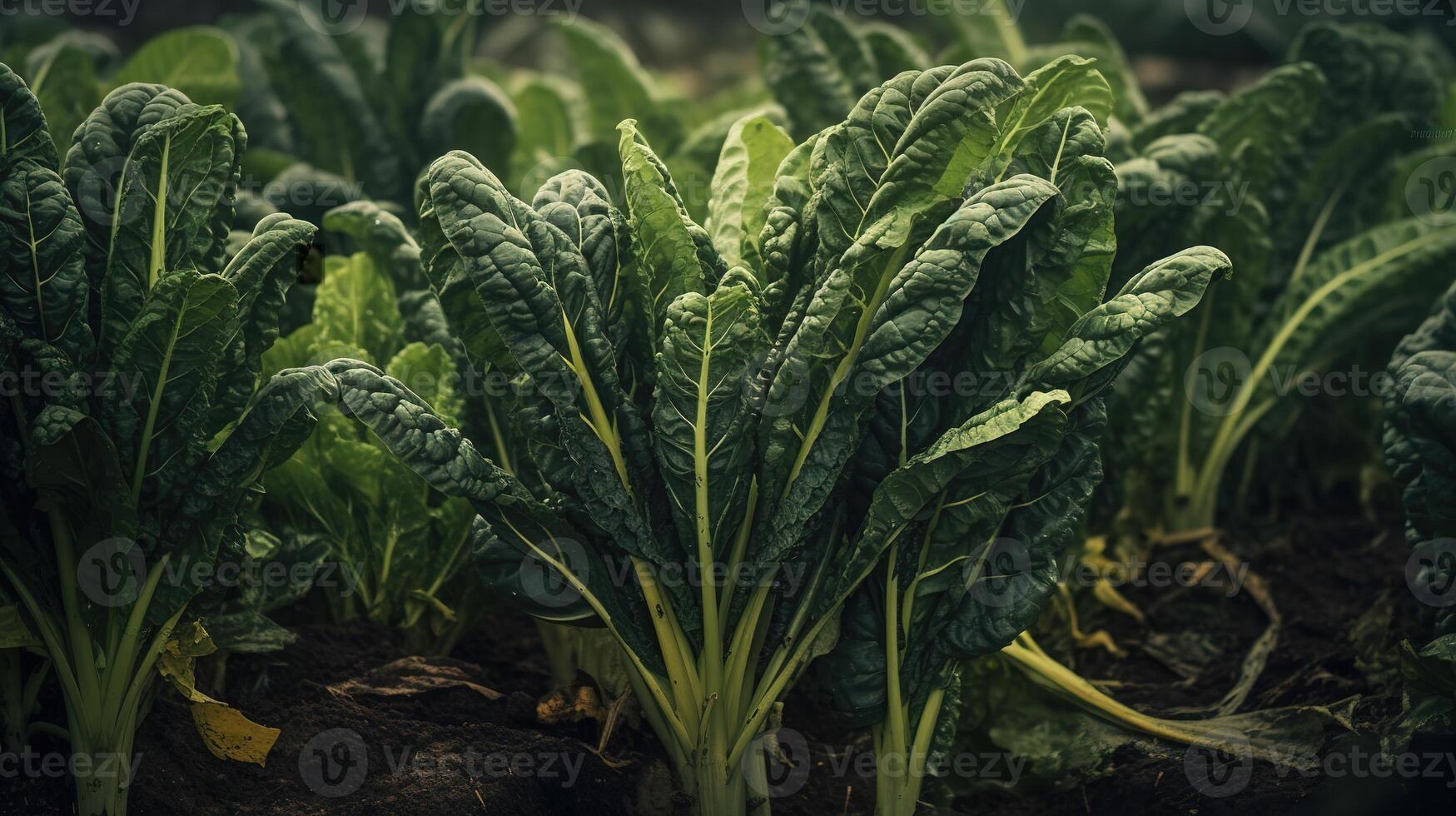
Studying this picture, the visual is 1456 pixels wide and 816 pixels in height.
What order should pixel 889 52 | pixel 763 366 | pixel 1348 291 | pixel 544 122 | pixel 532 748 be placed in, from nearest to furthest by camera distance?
1. pixel 763 366
2. pixel 532 748
3. pixel 1348 291
4. pixel 889 52
5. pixel 544 122

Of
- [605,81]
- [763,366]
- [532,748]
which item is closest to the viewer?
[763,366]

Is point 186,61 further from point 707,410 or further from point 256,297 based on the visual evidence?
point 707,410

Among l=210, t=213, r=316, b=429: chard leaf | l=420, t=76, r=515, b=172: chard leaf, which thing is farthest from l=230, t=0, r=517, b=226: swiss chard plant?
l=210, t=213, r=316, b=429: chard leaf

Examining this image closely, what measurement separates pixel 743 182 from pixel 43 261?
3.61ft

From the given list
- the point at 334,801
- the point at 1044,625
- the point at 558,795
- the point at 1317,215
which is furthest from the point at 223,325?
the point at 1317,215

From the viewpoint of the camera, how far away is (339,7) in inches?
134

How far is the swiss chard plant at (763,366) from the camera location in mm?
1759

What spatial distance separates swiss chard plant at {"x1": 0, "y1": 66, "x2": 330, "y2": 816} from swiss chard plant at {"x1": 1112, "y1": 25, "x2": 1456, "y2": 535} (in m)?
1.69

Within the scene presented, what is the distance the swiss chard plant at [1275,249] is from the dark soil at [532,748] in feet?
1.60

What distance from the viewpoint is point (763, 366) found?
186 cm

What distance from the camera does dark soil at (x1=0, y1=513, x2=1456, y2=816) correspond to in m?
1.89

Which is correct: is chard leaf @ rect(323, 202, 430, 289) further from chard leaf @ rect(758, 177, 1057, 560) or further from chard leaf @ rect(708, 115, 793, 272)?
chard leaf @ rect(758, 177, 1057, 560)

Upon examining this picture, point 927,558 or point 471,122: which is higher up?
point 471,122

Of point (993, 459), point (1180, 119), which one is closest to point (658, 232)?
point (993, 459)
